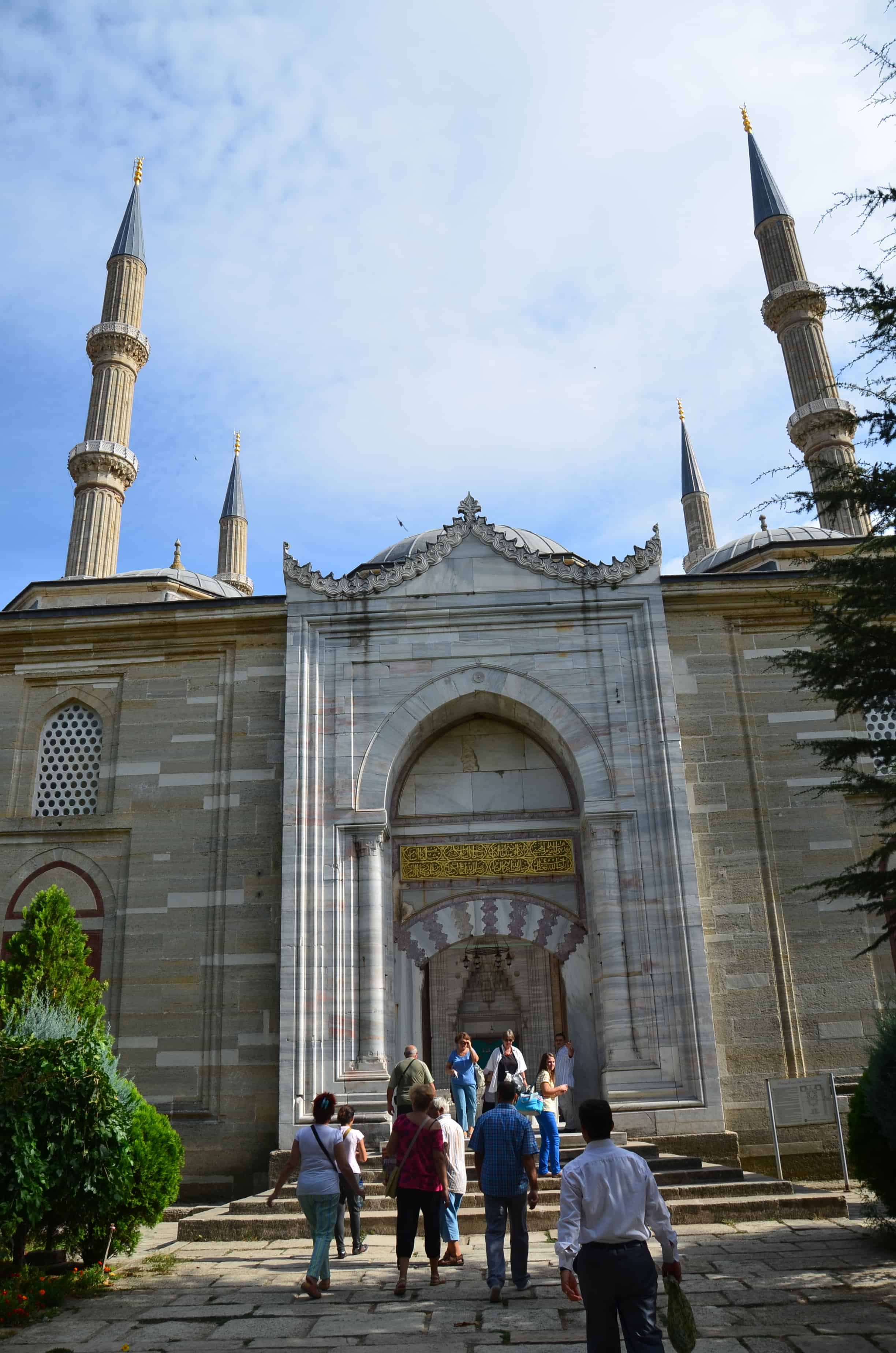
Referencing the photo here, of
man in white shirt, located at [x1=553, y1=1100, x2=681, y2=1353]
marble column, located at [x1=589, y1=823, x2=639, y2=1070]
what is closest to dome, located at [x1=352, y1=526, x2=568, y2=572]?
marble column, located at [x1=589, y1=823, x2=639, y2=1070]

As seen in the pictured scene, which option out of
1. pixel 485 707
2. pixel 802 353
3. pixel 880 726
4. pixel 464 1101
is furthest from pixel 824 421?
pixel 464 1101

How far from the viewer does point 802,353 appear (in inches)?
927

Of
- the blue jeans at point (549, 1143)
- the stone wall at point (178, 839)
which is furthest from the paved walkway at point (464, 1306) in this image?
the stone wall at point (178, 839)

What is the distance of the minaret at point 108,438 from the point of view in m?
23.8

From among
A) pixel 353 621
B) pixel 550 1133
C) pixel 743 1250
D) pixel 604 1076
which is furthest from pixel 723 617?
pixel 743 1250

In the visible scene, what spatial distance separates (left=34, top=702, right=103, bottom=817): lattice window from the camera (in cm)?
1433

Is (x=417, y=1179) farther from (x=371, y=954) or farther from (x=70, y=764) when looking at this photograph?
(x=70, y=764)

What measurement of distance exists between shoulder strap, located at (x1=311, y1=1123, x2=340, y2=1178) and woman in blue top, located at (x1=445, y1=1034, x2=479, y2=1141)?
11.8 feet

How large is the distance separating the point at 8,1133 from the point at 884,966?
10.0 meters

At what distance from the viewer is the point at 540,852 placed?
13875 mm

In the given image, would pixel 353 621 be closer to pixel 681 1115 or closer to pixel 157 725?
pixel 157 725

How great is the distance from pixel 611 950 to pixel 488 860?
2167 mm

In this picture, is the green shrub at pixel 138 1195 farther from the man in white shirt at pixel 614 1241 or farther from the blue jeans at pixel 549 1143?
the man in white shirt at pixel 614 1241

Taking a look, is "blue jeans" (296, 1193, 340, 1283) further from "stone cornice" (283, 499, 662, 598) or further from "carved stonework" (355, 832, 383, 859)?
"stone cornice" (283, 499, 662, 598)
